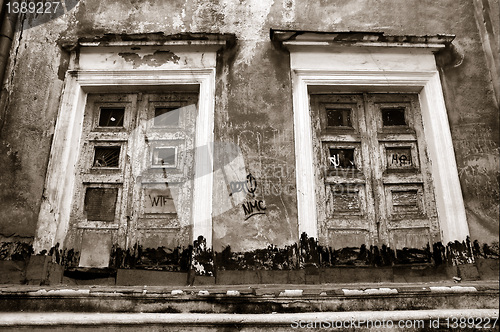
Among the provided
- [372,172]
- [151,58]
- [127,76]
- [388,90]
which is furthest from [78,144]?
[388,90]

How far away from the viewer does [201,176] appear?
12.5ft

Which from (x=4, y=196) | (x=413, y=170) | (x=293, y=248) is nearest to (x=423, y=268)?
(x=413, y=170)

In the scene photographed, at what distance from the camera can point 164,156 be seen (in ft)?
13.4

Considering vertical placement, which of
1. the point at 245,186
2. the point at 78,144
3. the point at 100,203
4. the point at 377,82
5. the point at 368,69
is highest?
the point at 368,69

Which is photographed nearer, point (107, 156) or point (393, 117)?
point (107, 156)

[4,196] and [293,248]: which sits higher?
[4,196]

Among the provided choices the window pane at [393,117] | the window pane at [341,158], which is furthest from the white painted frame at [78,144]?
the window pane at [393,117]

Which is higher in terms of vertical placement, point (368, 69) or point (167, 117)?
point (368, 69)

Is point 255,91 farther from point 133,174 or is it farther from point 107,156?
point 107,156

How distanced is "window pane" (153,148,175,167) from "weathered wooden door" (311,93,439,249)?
158 cm

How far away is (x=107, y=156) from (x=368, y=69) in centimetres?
307

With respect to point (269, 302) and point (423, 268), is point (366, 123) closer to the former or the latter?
point (423, 268)

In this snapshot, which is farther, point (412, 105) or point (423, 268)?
point (412, 105)

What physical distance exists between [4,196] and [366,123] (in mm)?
3942
